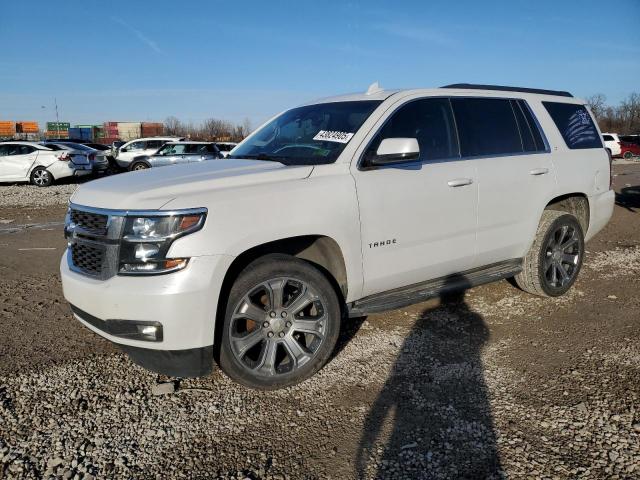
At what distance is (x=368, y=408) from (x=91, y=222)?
2.03 metres

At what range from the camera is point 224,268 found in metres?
2.79

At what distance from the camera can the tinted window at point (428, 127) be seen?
3.69 metres

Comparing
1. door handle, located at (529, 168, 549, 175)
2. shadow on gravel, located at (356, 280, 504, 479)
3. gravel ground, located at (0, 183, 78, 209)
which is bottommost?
shadow on gravel, located at (356, 280, 504, 479)

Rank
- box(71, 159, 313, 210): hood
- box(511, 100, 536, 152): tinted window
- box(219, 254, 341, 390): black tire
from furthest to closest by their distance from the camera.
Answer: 1. box(511, 100, 536, 152): tinted window
2. box(219, 254, 341, 390): black tire
3. box(71, 159, 313, 210): hood

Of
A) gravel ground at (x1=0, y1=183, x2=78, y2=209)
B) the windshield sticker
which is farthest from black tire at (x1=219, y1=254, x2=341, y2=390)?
gravel ground at (x1=0, y1=183, x2=78, y2=209)

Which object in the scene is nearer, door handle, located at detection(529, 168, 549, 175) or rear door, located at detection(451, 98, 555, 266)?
rear door, located at detection(451, 98, 555, 266)

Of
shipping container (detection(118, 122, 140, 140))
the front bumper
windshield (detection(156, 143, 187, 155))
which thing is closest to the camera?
the front bumper

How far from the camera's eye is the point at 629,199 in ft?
41.0

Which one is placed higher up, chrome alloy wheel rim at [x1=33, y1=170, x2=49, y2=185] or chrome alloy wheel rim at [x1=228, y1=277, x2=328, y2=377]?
chrome alloy wheel rim at [x1=33, y1=170, x2=49, y2=185]

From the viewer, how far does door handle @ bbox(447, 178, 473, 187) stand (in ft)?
12.3

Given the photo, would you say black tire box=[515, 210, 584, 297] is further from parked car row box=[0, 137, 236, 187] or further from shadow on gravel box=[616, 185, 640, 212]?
parked car row box=[0, 137, 236, 187]

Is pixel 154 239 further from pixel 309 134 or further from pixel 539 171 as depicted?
pixel 539 171

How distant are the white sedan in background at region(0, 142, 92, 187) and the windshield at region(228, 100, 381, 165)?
49.2 feet

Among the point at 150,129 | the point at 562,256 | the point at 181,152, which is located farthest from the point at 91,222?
the point at 150,129
